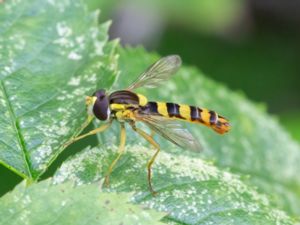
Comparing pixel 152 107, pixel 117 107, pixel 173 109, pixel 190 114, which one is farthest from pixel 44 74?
pixel 190 114

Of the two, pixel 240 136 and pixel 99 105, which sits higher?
pixel 99 105

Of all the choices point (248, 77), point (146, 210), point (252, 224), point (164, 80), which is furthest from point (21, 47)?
point (248, 77)

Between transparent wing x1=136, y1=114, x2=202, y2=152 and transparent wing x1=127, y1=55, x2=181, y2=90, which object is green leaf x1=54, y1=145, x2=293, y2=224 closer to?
transparent wing x1=136, y1=114, x2=202, y2=152

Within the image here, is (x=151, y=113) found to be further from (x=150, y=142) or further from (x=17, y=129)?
(x=17, y=129)

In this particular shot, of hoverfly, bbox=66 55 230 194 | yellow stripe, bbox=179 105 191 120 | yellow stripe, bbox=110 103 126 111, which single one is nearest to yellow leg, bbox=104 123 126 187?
hoverfly, bbox=66 55 230 194

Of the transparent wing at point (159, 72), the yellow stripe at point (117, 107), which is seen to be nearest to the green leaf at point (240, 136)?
the transparent wing at point (159, 72)

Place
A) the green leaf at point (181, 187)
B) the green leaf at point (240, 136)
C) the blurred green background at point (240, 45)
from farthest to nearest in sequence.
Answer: the blurred green background at point (240, 45)
the green leaf at point (240, 136)
the green leaf at point (181, 187)

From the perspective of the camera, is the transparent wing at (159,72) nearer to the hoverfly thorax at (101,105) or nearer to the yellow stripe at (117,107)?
the yellow stripe at (117,107)
